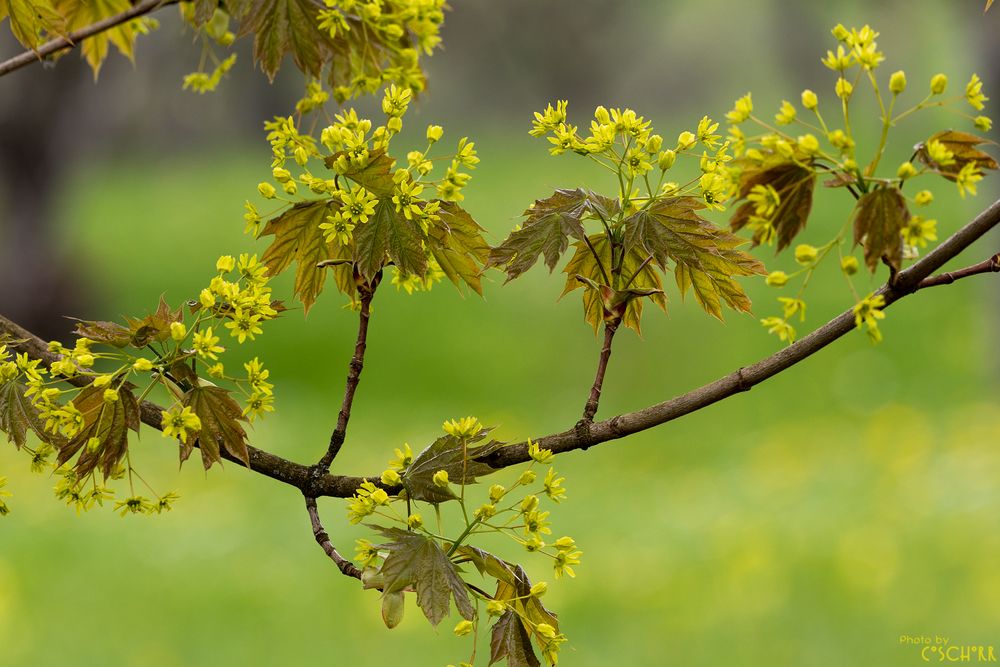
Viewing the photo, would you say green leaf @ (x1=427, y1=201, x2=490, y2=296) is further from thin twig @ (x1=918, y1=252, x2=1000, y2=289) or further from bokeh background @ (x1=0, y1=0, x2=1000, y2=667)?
bokeh background @ (x1=0, y1=0, x2=1000, y2=667)

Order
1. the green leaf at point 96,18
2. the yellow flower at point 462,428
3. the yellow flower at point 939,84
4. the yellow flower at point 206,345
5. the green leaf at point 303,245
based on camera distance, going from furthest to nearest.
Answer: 1. the green leaf at point 96,18
2. the green leaf at point 303,245
3. the yellow flower at point 462,428
4. the yellow flower at point 206,345
5. the yellow flower at point 939,84

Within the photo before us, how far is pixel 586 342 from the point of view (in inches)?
369

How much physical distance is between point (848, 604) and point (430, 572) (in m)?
4.01

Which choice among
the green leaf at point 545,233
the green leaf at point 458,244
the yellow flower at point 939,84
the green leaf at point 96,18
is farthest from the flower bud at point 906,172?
the green leaf at point 96,18

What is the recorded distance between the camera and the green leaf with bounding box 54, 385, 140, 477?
1.25 m

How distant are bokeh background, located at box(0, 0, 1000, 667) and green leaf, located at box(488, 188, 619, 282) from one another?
308 cm

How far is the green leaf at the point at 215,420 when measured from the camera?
49.3 inches

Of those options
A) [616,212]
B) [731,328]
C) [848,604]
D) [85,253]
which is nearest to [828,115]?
[731,328]

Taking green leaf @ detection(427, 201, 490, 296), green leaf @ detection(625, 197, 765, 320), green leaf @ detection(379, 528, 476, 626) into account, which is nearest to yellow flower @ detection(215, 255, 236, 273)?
green leaf @ detection(427, 201, 490, 296)

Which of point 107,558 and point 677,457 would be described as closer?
point 107,558

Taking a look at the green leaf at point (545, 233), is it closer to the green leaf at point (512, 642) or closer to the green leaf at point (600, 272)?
the green leaf at point (600, 272)

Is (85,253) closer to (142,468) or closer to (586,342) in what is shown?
(142,468)

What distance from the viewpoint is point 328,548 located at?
51.7 inches

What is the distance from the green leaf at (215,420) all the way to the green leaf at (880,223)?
28.6 inches
